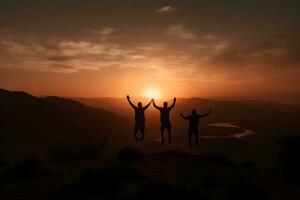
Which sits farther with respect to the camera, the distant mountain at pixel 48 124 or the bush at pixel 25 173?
the distant mountain at pixel 48 124

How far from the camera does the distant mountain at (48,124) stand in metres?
53.9

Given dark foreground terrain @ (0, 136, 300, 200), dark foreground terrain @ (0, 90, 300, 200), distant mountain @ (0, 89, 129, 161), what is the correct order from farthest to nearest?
distant mountain @ (0, 89, 129, 161) → dark foreground terrain @ (0, 90, 300, 200) → dark foreground terrain @ (0, 136, 300, 200)

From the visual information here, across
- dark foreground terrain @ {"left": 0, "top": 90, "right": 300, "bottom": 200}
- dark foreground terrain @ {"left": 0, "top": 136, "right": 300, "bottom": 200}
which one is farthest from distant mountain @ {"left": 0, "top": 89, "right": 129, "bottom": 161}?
dark foreground terrain @ {"left": 0, "top": 136, "right": 300, "bottom": 200}

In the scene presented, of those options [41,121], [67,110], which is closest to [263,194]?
[41,121]

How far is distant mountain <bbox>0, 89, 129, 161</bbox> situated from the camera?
5386 centimetres

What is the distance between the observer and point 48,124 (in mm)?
64562

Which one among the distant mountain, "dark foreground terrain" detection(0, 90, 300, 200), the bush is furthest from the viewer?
the distant mountain

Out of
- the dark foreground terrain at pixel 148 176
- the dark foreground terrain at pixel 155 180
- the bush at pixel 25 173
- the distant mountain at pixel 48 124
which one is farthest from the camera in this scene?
the distant mountain at pixel 48 124

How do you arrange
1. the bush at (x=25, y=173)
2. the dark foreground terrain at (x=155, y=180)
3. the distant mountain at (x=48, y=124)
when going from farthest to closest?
the distant mountain at (x=48, y=124) < the bush at (x=25, y=173) < the dark foreground terrain at (x=155, y=180)

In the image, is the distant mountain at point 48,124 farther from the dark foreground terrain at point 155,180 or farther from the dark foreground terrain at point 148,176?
the dark foreground terrain at point 155,180

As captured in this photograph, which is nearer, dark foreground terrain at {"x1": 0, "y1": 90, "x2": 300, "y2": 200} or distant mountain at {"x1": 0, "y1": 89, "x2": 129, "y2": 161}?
dark foreground terrain at {"x1": 0, "y1": 90, "x2": 300, "y2": 200}

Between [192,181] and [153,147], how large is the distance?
41.1m

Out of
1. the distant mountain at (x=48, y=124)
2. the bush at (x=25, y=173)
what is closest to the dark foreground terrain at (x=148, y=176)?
the bush at (x=25, y=173)

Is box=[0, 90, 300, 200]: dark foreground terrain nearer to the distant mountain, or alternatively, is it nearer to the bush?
the bush
